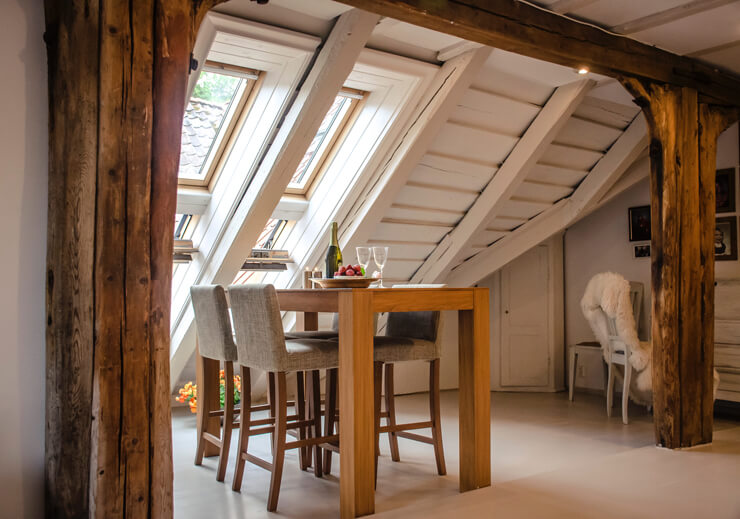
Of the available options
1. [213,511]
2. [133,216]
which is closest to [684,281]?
[213,511]

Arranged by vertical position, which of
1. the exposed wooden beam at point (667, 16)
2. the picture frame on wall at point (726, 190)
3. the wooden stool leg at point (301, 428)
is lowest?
the wooden stool leg at point (301, 428)

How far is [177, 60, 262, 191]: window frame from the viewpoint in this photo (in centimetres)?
361

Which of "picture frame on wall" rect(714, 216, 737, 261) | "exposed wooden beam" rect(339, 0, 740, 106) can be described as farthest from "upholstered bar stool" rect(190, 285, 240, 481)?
"picture frame on wall" rect(714, 216, 737, 261)

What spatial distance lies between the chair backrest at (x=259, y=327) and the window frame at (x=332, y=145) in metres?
1.48

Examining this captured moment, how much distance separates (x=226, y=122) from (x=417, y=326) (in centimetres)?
161

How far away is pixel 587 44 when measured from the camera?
353 centimetres

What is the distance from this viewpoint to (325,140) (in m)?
4.35

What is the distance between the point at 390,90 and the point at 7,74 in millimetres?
2265

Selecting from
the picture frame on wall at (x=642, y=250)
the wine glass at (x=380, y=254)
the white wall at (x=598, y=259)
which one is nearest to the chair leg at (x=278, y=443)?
the wine glass at (x=380, y=254)

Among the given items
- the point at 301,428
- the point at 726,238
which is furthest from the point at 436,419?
the point at 726,238

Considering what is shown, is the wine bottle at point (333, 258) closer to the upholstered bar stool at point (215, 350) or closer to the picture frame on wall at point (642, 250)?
the upholstered bar stool at point (215, 350)

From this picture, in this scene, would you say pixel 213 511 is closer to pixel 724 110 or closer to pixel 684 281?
pixel 684 281

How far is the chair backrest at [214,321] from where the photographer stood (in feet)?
10.9

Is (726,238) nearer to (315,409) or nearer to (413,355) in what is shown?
(413,355)
